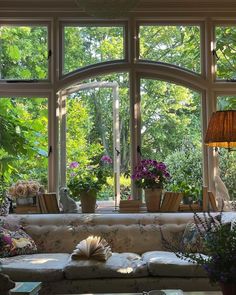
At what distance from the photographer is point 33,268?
351 cm

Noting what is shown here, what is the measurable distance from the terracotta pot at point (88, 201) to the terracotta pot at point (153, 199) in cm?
58

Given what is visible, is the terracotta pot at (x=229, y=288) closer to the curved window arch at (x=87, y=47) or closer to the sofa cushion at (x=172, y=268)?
the sofa cushion at (x=172, y=268)

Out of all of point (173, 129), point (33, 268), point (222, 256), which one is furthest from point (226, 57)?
point (222, 256)

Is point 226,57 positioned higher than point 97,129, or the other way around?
point 226,57

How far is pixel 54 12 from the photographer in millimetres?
5121

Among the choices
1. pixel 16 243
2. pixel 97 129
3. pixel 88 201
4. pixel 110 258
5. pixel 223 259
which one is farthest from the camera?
pixel 97 129

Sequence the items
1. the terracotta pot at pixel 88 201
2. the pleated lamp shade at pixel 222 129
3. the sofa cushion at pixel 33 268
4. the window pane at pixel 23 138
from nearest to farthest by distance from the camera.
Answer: the sofa cushion at pixel 33 268
the pleated lamp shade at pixel 222 129
the terracotta pot at pixel 88 201
the window pane at pixel 23 138

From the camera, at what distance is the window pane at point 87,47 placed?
17.1 ft

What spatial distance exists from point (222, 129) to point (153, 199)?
51.2 inches

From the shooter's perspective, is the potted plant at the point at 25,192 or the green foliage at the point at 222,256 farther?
the potted plant at the point at 25,192

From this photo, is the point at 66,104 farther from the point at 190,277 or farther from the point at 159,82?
the point at 190,277

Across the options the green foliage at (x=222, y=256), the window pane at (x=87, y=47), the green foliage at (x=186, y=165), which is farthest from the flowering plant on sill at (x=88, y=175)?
the green foliage at (x=222, y=256)

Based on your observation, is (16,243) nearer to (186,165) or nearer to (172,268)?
(172,268)

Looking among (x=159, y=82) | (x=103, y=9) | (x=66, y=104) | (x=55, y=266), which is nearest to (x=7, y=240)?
(x=55, y=266)
